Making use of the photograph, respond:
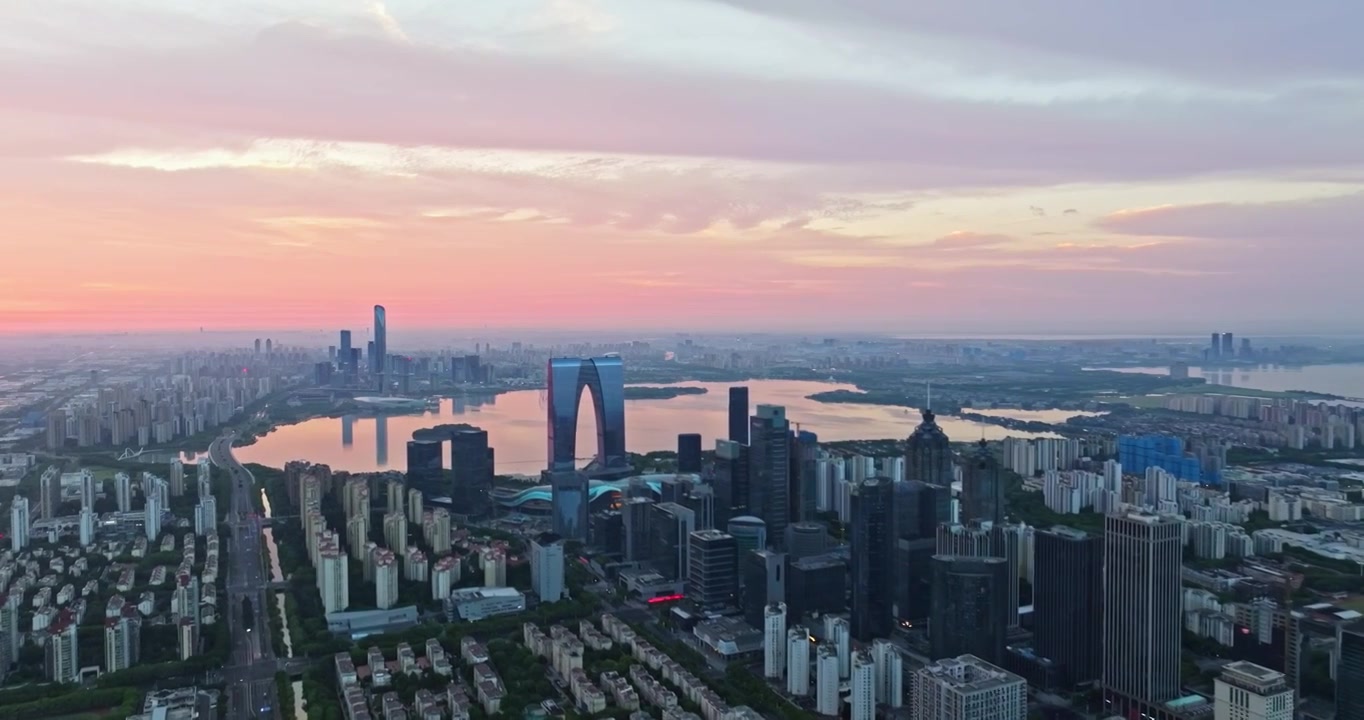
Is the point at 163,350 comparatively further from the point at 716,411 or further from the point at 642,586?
the point at 642,586

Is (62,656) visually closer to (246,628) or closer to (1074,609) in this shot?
(246,628)

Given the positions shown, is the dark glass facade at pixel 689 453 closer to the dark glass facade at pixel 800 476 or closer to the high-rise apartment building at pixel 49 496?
the dark glass facade at pixel 800 476

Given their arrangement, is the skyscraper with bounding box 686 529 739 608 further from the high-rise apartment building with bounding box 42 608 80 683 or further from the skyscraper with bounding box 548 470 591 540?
the high-rise apartment building with bounding box 42 608 80 683

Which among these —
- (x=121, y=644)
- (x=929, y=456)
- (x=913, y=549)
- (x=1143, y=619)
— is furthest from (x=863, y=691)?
(x=121, y=644)

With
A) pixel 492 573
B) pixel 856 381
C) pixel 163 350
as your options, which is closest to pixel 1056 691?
pixel 492 573

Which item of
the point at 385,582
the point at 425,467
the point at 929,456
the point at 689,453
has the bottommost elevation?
the point at 385,582

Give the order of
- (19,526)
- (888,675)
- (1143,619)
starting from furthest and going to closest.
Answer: (19,526) < (888,675) < (1143,619)

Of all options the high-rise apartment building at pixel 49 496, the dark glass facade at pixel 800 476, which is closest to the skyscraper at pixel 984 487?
the dark glass facade at pixel 800 476
